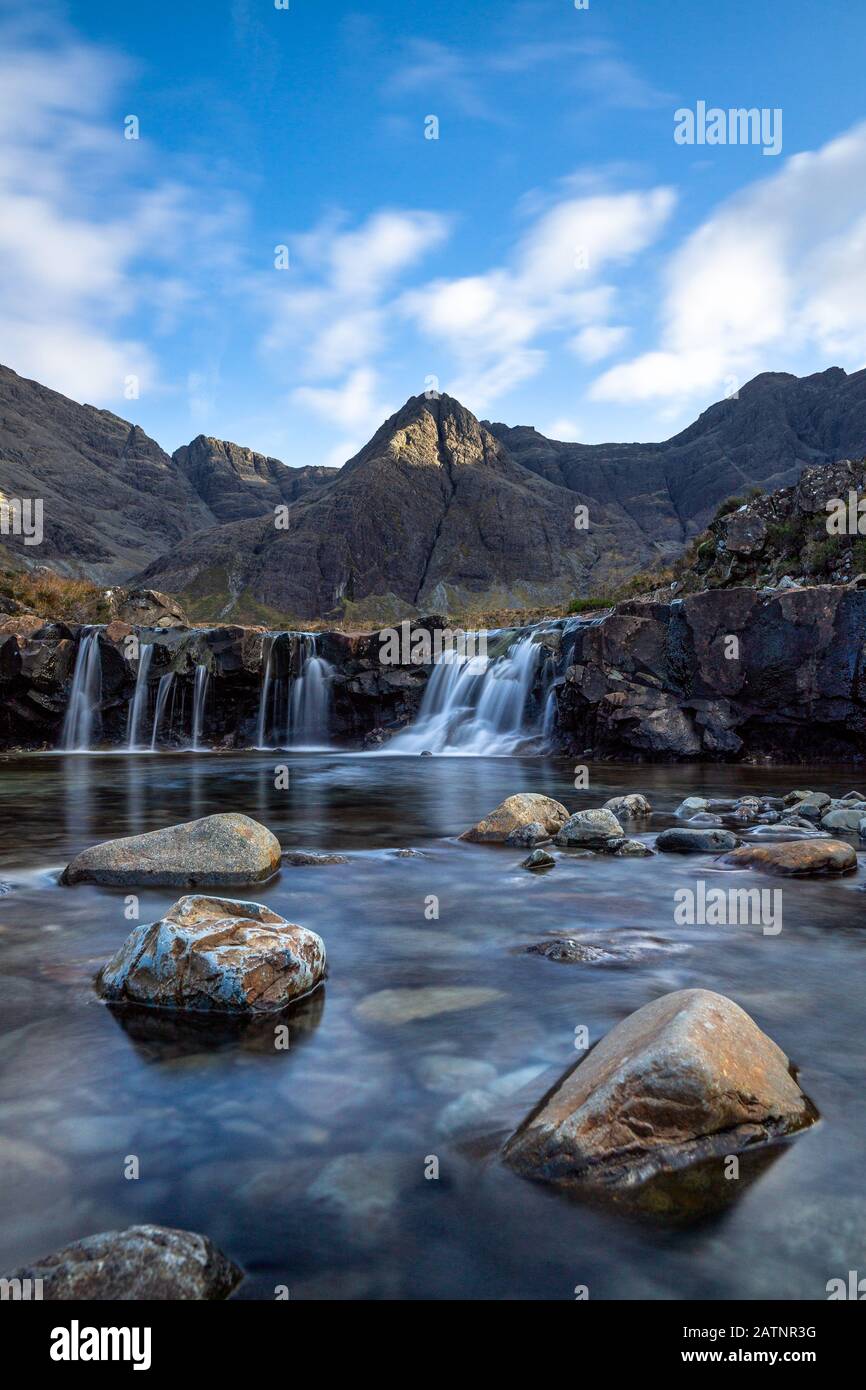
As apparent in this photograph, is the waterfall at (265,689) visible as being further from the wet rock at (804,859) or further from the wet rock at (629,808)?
the wet rock at (804,859)

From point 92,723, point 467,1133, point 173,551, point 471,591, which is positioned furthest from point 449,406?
point 467,1133

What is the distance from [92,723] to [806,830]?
28520 mm

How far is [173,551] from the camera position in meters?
147

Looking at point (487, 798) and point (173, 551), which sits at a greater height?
point (173, 551)

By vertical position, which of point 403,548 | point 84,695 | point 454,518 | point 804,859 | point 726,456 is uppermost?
point 726,456

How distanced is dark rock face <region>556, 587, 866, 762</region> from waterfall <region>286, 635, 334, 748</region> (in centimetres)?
1160

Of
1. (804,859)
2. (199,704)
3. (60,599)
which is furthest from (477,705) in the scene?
(60,599)

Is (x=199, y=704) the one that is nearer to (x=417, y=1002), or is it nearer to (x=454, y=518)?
(x=417, y=1002)

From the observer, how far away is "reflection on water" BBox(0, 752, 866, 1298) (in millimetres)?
2795

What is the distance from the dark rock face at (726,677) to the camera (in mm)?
21609

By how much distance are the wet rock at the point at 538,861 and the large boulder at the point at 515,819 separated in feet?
A: 5.00

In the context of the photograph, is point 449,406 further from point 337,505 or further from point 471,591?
point 471,591

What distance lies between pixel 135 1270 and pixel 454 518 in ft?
514

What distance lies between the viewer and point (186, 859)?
26.8ft
